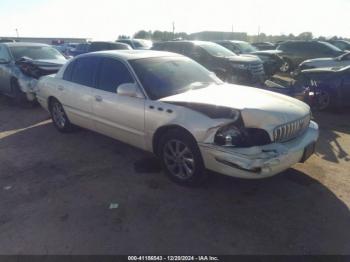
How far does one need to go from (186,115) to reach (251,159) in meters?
0.91

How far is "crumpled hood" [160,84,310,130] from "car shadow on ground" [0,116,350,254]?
92cm

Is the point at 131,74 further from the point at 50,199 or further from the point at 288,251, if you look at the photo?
the point at 288,251

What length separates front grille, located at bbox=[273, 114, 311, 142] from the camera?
340 centimetres

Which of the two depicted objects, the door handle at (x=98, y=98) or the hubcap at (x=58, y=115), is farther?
the hubcap at (x=58, y=115)

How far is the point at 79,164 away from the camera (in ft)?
15.3

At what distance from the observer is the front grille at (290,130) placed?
3.40 metres

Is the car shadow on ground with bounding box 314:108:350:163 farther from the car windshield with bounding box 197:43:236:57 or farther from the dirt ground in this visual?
the car windshield with bounding box 197:43:236:57

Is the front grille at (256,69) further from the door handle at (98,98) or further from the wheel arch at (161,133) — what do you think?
the wheel arch at (161,133)

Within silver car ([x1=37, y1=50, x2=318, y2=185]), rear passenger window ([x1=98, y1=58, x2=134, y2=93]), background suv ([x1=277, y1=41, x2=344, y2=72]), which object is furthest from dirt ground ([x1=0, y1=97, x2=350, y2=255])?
background suv ([x1=277, y1=41, x2=344, y2=72])

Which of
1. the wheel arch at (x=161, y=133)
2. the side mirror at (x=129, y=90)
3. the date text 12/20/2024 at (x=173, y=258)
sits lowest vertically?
the date text 12/20/2024 at (x=173, y=258)

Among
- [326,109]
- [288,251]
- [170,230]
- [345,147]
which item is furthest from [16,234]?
[326,109]

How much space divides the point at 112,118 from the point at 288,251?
115 inches

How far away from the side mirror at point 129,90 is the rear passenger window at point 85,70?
3.40 feet

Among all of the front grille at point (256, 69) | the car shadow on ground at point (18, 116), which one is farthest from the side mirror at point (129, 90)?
the front grille at point (256, 69)
